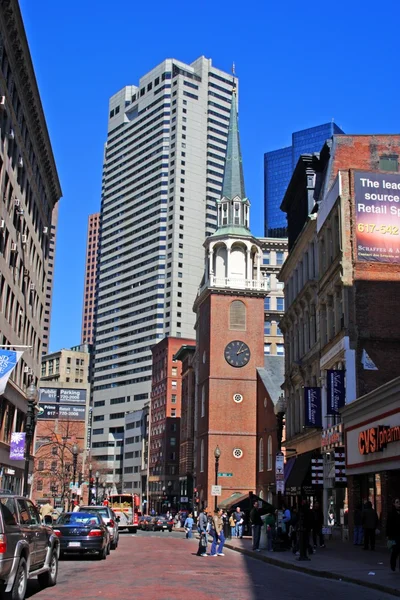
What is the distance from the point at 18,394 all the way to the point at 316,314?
19.2 meters

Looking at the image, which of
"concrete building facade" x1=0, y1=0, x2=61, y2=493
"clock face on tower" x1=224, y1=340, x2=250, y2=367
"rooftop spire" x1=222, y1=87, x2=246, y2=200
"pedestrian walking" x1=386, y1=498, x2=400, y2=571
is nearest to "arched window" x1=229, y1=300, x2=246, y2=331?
"clock face on tower" x1=224, y1=340, x2=250, y2=367

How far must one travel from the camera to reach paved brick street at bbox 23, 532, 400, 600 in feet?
46.7

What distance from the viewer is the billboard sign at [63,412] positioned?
378 ft

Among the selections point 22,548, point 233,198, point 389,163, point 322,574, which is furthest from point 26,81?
point 233,198

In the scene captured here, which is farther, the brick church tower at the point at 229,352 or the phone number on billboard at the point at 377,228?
the brick church tower at the point at 229,352

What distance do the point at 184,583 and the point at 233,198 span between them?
6927 centimetres

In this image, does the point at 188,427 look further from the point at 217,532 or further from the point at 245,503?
the point at 217,532

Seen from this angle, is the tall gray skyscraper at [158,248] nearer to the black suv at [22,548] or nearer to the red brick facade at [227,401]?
the red brick facade at [227,401]

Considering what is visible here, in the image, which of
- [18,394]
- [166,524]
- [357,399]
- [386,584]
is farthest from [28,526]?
[166,524]

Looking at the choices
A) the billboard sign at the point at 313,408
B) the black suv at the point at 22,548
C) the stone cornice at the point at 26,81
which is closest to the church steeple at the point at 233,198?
the stone cornice at the point at 26,81

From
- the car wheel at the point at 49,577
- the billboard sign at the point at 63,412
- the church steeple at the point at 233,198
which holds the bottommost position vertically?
the car wheel at the point at 49,577

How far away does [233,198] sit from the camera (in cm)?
8331

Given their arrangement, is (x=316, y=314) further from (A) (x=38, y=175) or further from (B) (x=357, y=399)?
(A) (x=38, y=175)

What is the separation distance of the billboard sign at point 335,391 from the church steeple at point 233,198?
46.9 m
